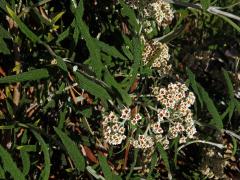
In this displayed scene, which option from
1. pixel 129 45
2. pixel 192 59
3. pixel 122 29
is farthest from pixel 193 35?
pixel 129 45

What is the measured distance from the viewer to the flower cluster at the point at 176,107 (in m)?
1.59

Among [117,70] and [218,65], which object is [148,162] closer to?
[117,70]

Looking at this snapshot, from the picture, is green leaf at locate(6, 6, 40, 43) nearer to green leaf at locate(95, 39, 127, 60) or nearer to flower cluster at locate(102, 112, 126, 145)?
green leaf at locate(95, 39, 127, 60)

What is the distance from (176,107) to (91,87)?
0.30 m

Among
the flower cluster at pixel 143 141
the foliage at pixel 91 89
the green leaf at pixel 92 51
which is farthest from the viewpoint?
the flower cluster at pixel 143 141

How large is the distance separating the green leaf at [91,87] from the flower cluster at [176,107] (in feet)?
0.69

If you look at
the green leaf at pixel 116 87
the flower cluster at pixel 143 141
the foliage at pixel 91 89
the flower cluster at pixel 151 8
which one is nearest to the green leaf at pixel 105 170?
the foliage at pixel 91 89

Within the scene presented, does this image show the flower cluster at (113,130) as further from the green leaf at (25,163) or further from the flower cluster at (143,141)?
the green leaf at (25,163)

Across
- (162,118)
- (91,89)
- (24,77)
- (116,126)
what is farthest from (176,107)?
(24,77)

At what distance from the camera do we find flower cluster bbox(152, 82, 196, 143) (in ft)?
5.22

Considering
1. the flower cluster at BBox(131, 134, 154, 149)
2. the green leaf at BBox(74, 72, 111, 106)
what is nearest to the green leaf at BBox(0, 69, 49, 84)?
the green leaf at BBox(74, 72, 111, 106)

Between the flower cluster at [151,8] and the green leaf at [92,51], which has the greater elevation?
the flower cluster at [151,8]

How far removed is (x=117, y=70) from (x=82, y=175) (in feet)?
1.57

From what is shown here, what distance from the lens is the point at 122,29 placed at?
1.99 meters
